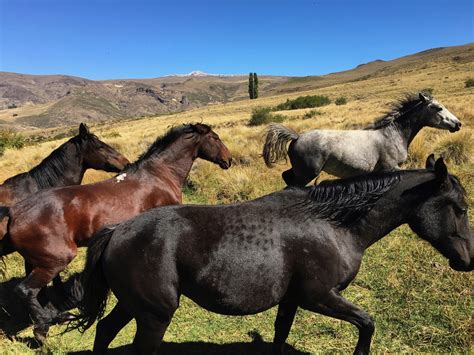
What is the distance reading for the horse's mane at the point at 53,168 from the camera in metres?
5.57

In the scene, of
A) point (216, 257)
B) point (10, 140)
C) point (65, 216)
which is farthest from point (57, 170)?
point (10, 140)

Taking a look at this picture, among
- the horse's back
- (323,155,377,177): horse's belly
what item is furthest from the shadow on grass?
(323,155,377,177): horse's belly

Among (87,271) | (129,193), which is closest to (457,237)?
(87,271)

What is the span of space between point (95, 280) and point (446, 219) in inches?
117

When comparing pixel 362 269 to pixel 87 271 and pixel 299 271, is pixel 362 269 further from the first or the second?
pixel 87 271

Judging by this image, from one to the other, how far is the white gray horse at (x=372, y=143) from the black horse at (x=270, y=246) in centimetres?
455

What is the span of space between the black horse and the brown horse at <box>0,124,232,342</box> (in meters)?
1.37

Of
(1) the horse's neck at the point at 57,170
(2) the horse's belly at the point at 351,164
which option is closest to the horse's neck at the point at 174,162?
(1) the horse's neck at the point at 57,170

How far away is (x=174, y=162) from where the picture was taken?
5445 mm

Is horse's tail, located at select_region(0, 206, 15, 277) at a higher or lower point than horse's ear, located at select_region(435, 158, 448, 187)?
lower

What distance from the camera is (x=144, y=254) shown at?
2.70 metres

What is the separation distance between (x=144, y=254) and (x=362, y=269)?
12.4ft

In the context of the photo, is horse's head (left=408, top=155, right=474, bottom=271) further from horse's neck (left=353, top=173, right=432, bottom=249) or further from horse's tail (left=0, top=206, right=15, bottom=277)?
horse's tail (left=0, top=206, right=15, bottom=277)

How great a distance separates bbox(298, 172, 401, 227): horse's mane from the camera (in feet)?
9.87
